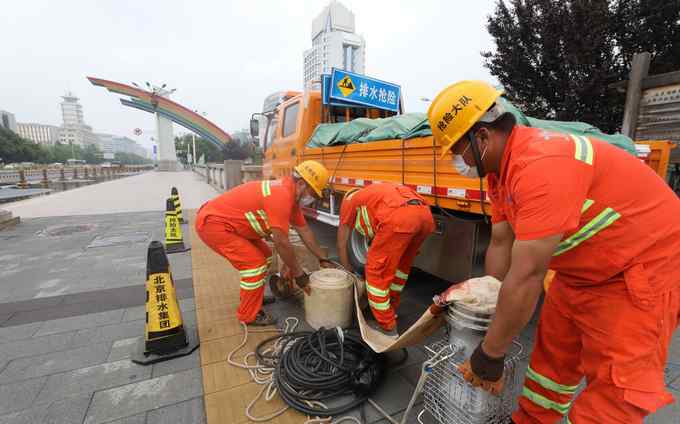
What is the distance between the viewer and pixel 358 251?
3.92 meters

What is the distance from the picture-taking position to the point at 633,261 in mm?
1086

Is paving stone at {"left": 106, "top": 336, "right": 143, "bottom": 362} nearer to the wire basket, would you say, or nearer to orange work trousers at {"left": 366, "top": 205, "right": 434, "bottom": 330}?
orange work trousers at {"left": 366, "top": 205, "right": 434, "bottom": 330}

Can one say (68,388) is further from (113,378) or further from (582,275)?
(582,275)

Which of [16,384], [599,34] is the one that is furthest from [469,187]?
[599,34]

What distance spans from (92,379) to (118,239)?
4.42 m

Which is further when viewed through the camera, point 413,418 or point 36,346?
point 36,346

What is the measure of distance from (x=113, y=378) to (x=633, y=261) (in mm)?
2819

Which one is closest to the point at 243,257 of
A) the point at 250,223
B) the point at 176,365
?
the point at 250,223

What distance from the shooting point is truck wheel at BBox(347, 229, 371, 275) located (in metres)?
3.80

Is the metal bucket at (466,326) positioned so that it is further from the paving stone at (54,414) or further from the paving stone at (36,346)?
the paving stone at (36,346)

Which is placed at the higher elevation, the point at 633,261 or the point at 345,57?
the point at 345,57

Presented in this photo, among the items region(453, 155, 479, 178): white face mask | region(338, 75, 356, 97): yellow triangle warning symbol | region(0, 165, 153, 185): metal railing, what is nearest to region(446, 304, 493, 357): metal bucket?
region(453, 155, 479, 178): white face mask

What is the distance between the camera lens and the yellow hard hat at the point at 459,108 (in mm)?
1175

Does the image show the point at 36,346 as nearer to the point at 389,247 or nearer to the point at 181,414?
the point at 181,414
